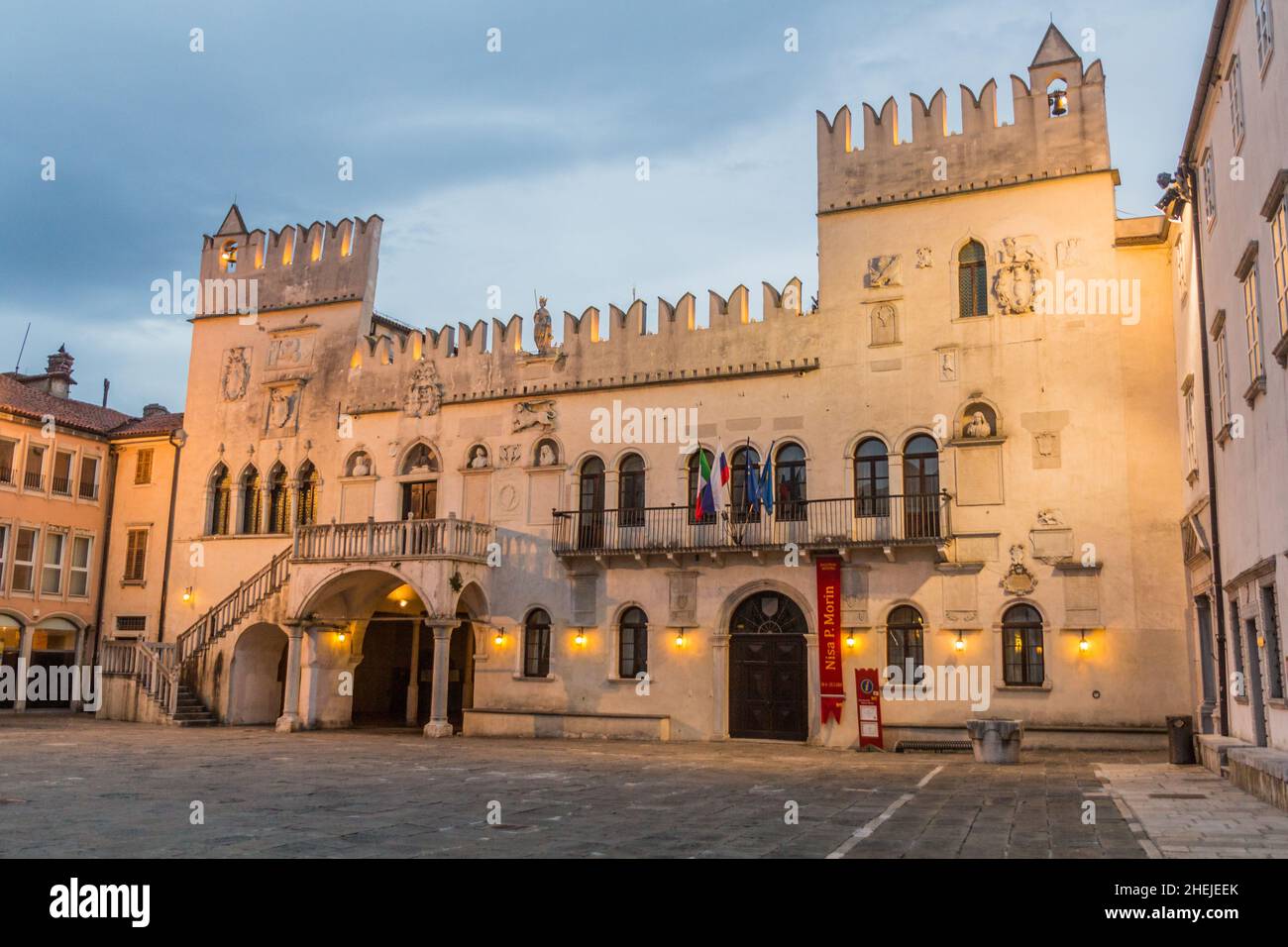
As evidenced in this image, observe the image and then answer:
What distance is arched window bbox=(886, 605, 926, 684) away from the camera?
24.0 m

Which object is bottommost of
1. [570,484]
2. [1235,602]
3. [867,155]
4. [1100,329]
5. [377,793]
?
[377,793]

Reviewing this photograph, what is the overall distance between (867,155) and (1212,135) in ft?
33.7

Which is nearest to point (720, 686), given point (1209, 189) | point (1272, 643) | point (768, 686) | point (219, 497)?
point (768, 686)

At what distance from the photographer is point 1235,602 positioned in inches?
663

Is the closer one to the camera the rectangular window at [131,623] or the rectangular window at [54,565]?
the rectangular window at [54,565]

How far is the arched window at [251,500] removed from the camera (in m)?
32.3

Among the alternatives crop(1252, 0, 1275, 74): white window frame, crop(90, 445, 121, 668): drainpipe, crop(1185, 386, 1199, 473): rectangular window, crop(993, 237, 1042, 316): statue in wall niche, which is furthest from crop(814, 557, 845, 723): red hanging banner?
crop(90, 445, 121, 668): drainpipe

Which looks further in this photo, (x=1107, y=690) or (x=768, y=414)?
(x=768, y=414)

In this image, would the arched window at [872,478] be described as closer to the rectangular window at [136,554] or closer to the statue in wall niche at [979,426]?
the statue in wall niche at [979,426]

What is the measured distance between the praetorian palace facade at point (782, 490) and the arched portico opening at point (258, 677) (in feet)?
0.44

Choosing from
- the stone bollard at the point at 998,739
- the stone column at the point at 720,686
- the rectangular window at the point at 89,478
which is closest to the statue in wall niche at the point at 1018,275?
the stone bollard at the point at 998,739

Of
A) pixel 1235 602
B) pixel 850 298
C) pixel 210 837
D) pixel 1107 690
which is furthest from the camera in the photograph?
pixel 850 298

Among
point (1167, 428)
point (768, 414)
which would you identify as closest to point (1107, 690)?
point (1167, 428)
